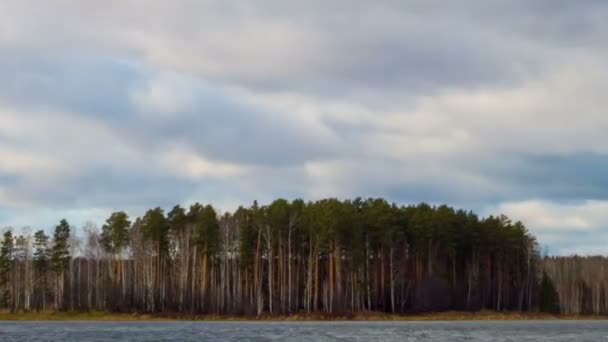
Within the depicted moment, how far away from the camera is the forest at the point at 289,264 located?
121 metres

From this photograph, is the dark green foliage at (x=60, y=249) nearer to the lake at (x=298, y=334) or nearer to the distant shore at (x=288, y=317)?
the distant shore at (x=288, y=317)

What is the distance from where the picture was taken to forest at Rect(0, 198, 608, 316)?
12100cm

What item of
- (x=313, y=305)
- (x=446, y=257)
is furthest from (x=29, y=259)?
(x=446, y=257)

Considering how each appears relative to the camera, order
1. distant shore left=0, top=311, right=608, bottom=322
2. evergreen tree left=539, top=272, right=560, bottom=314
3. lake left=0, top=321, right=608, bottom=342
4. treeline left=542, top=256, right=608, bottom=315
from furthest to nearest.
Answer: treeline left=542, top=256, right=608, bottom=315
evergreen tree left=539, top=272, right=560, bottom=314
distant shore left=0, top=311, right=608, bottom=322
lake left=0, top=321, right=608, bottom=342

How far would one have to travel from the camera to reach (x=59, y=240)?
13350cm

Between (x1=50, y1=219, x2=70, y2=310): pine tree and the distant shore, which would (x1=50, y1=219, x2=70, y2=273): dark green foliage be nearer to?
(x1=50, y1=219, x2=70, y2=310): pine tree

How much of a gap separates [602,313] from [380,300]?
152 ft

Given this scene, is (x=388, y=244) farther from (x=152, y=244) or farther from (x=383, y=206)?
(x=152, y=244)

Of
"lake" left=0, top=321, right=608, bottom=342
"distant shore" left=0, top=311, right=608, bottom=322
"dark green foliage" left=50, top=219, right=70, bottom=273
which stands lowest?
"distant shore" left=0, top=311, right=608, bottom=322

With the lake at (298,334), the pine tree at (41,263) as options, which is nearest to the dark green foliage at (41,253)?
the pine tree at (41,263)

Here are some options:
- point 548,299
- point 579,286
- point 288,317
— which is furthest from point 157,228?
point 579,286

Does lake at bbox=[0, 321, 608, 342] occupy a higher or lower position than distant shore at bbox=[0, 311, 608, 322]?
higher

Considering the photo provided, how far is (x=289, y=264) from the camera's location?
394 ft

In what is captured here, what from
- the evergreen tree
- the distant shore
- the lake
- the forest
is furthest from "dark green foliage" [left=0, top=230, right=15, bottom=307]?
the evergreen tree
